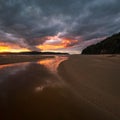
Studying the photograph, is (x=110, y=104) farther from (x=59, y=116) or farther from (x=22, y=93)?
(x=22, y=93)

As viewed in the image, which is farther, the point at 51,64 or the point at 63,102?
the point at 51,64

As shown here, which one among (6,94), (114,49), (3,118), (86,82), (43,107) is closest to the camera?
(3,118)

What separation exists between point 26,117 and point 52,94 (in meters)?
2.04

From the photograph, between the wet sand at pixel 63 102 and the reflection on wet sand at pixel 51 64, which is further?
the reflection on wet sand at pixel 51 64

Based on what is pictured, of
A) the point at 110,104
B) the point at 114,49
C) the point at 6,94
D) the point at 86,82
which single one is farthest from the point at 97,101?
the point at 114,49

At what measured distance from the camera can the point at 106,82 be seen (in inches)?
269

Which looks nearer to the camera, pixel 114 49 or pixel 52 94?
pixel 52 94

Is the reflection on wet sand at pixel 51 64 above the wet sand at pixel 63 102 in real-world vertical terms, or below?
below

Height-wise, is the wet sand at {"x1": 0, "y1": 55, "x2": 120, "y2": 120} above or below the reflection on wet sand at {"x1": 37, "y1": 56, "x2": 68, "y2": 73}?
above

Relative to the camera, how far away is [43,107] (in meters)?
4.69

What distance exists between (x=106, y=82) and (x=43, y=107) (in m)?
3.62

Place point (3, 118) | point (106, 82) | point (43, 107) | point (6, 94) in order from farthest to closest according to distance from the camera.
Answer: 1. point (106, 82)
2. point (6, 94)
3. point (43, 107)
4. point (3, 118)

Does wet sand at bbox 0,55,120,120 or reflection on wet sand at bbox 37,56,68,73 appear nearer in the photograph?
wet sand at bbox 0,55,120,120

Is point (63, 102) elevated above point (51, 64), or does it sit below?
above
